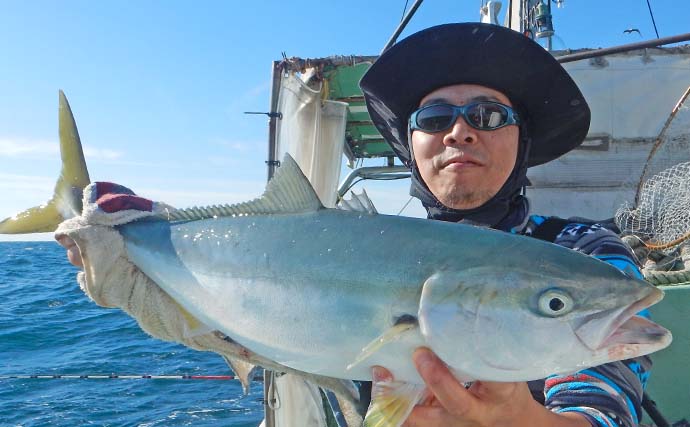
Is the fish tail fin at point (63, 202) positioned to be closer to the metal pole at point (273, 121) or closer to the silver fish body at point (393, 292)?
the silver fish body at point (393, 292)

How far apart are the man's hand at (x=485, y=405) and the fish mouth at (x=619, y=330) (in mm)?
245

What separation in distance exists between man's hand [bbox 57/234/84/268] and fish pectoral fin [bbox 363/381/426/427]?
5.13ft

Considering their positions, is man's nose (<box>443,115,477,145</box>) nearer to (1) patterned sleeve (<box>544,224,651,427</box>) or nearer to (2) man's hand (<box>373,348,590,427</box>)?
(1) patterned sleeve (<box>544,224,651,427</box>)

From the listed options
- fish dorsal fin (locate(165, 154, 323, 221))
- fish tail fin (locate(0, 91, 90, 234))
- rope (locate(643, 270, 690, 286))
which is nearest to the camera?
fish dorsal fin (locate(165, 154, 323, 221))

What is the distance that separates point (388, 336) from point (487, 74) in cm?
151

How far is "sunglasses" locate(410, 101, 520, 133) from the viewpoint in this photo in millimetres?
2393

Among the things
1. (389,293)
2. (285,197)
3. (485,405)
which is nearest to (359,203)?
(285,197)

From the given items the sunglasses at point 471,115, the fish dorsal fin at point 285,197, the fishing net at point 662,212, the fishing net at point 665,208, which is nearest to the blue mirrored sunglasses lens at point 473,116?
the sunglasses at point 471,115

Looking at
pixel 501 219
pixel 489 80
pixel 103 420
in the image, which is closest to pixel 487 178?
pixel 501 219

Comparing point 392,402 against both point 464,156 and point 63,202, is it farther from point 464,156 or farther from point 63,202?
point 63,202

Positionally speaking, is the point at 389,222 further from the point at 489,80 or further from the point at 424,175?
the point at 489,80

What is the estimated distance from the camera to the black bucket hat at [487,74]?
2.55m

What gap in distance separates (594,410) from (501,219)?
1057 mm

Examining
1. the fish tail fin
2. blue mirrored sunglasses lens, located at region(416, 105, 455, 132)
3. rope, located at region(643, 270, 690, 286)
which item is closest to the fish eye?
blue mirrored sunglasses lens, located at region(416, 105, 455, 132)
